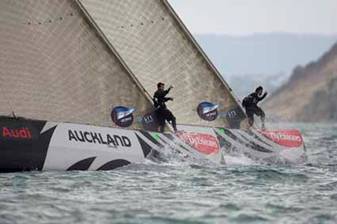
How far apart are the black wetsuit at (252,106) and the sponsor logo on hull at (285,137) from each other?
0.80 m

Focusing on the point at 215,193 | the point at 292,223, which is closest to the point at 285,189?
A: the point at 215,193

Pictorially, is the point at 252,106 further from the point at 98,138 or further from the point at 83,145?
the point at 83,145

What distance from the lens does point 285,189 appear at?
50.7 feet

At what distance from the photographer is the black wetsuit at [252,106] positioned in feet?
76.1

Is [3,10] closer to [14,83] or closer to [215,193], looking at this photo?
[14,83]

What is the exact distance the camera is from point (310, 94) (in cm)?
16812

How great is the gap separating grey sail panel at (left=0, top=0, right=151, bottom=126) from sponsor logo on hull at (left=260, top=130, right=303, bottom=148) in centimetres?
518

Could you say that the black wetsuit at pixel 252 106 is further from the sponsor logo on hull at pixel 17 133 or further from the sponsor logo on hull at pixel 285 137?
the sponsor logo on hull at pixel 17 133

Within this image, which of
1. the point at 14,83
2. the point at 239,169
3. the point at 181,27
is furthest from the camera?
the point at 181,27

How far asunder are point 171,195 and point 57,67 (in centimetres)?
525

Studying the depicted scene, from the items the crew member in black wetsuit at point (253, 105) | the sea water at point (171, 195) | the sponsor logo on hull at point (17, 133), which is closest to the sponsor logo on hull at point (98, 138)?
the sea water at point (171, 195)

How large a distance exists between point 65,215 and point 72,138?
5958 mm

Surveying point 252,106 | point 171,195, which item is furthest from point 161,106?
point 171,195

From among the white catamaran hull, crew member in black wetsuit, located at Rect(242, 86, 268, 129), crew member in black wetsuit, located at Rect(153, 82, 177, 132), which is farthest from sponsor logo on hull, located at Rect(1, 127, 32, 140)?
crew member in black wetsuit, located at Rect(242, 86, 268, 129)
